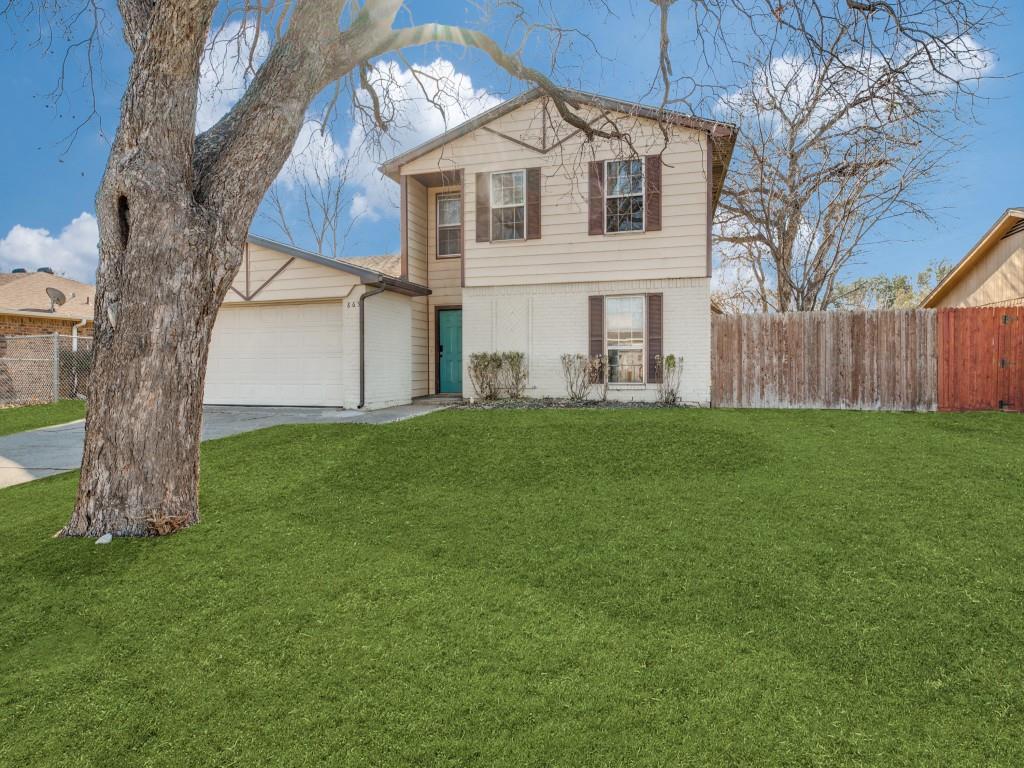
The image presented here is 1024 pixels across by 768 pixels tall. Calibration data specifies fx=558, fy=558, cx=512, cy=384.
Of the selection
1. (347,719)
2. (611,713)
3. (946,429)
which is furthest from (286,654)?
(946,429)

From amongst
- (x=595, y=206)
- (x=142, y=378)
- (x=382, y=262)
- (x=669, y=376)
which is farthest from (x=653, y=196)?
(x=142, y=378)

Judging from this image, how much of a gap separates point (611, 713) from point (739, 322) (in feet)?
31.9

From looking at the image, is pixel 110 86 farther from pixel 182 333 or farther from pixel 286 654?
pixel 286 654

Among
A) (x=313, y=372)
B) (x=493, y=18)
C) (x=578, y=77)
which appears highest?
(x=493, y=18)

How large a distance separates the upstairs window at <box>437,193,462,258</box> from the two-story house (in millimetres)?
775

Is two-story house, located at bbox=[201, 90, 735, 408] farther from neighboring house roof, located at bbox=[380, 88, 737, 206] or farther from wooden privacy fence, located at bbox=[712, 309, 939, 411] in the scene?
wooden privacy fence, located at bbox=[712, 309, 939, 411]

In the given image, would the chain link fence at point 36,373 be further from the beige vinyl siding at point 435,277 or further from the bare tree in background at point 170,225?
the bare tree in background at point 170,225

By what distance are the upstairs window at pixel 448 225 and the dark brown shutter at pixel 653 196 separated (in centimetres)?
440

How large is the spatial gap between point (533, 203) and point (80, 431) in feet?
29.4

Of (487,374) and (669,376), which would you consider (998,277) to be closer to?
(669,376)

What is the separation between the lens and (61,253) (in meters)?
23.1

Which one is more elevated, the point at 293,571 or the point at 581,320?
the point at 581,320

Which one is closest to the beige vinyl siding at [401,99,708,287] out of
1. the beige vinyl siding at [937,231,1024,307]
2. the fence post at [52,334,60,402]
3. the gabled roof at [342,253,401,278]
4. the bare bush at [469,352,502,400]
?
the bare bush at [469,352,502,400]

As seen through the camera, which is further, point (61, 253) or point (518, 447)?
point (61, 253)
